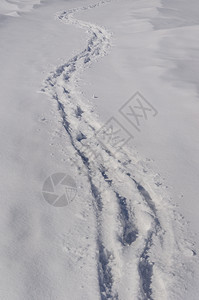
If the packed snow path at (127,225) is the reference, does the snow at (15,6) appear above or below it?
above

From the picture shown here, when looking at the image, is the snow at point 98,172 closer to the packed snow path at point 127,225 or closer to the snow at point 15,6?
the packed snow path at point 127,225

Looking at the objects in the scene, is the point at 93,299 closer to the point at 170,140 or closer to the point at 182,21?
the point at 170,140

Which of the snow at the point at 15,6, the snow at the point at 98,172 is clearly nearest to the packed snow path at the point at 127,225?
the snow at the point at 98,172

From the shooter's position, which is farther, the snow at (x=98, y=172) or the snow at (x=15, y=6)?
the snow at (x=15, y=6)

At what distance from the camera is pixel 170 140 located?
4227 mm

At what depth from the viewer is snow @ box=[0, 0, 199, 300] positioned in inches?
101

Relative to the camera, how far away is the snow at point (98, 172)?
258 cm

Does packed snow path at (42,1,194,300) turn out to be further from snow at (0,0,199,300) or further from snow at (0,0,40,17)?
snow at (0,0,40,17)

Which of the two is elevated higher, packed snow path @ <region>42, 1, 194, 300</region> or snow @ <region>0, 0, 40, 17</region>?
snow @ <region>0, 0, 40, 17</region>

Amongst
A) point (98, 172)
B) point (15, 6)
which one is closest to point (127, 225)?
point (98, 172)

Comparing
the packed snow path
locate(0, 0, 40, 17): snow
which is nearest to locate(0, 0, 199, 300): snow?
the packed snow path

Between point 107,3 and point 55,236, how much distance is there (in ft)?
37.2

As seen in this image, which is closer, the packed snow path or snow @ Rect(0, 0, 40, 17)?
the packed snow path

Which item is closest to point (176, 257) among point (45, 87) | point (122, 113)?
point (122, 113)
